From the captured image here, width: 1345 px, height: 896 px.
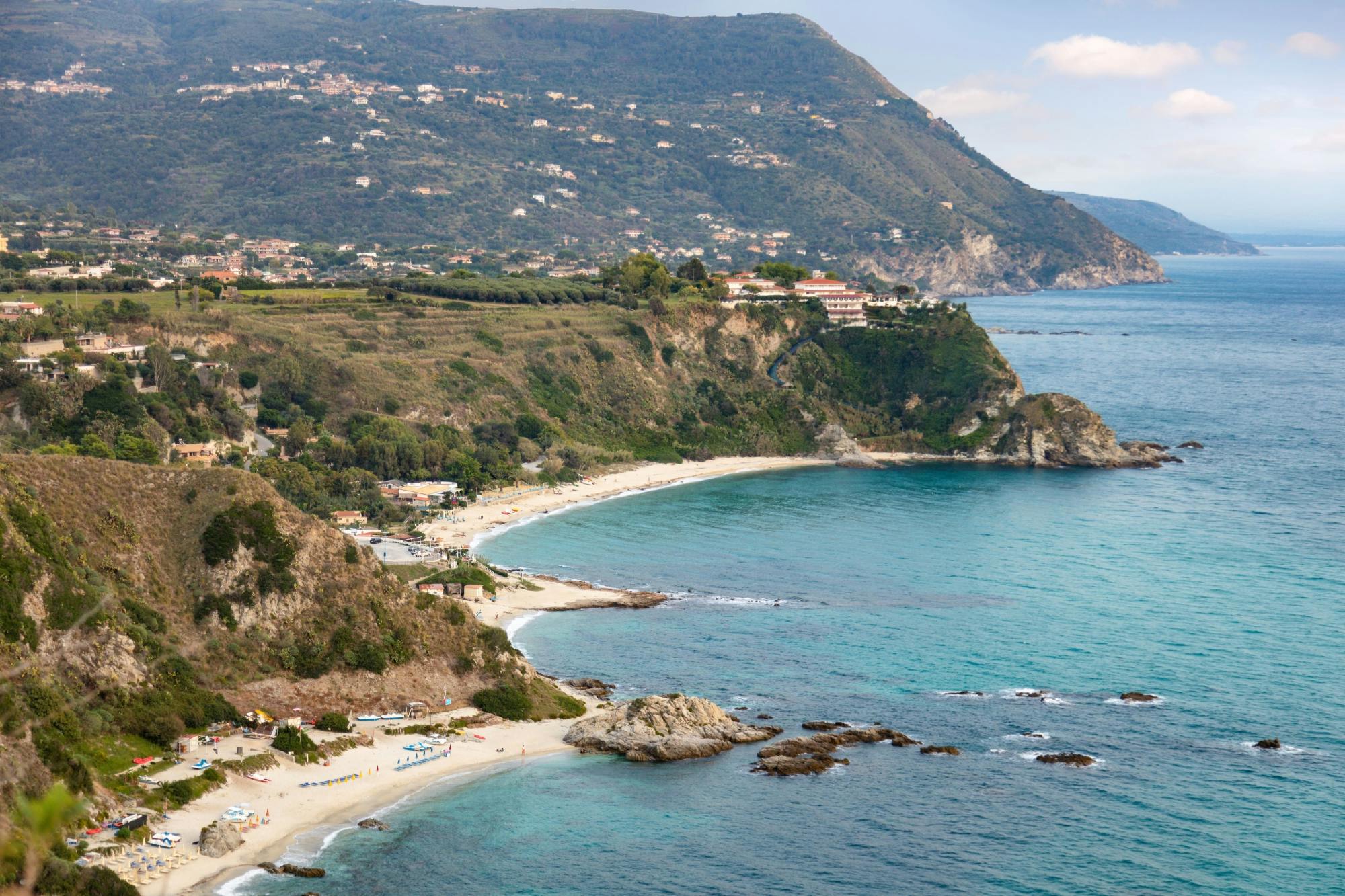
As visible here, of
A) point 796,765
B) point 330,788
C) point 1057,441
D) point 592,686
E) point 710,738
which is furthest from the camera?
point 1057,441

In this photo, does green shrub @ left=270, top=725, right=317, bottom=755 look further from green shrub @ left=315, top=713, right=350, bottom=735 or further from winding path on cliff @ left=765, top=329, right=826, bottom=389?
winding path on cliff @ left=765, top=329, right=826, bottom=389

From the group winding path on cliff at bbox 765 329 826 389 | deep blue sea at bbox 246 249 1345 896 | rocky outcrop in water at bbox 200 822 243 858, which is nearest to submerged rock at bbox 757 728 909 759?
deep blue sea at bbox 246 249 1345 896

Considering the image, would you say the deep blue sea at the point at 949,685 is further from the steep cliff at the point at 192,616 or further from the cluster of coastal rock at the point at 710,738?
the steep cliff at the point at 192,616

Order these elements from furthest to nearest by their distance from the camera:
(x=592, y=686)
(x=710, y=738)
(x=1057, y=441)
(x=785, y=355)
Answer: (x=785, y=355)
(x=1057, y=441)
(x=592, y=686)
(x=710, y=738)

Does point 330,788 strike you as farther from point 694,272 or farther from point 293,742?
point 694,272

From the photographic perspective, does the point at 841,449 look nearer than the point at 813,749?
No

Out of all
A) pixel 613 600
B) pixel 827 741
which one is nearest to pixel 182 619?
pixel 827 741

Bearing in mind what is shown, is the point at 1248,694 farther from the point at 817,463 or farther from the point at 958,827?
the point at 817,463

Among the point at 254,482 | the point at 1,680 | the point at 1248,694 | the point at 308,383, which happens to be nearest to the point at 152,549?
the point at 254,482
